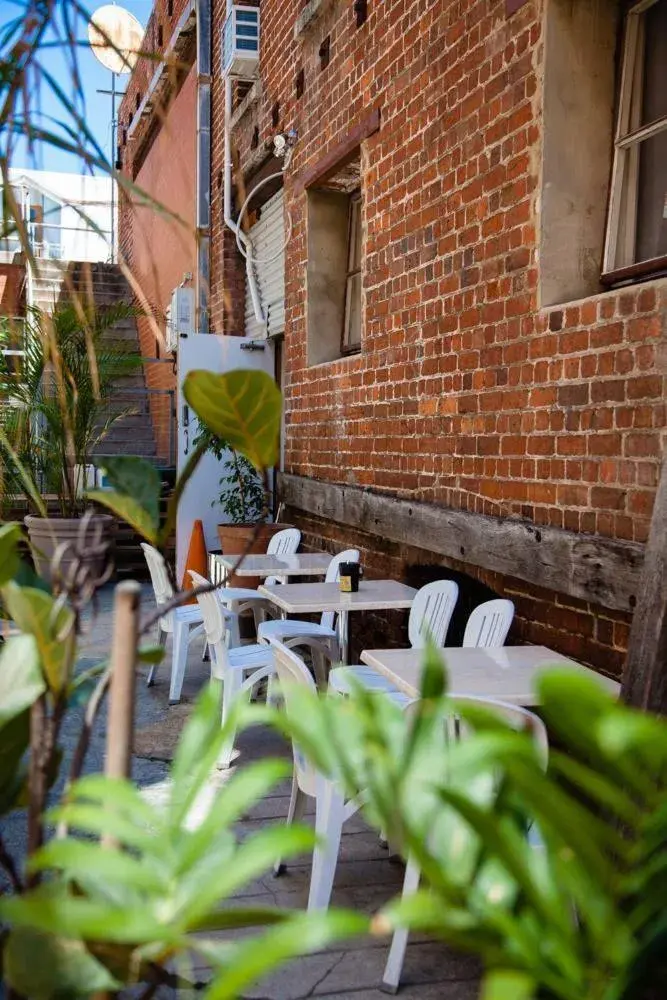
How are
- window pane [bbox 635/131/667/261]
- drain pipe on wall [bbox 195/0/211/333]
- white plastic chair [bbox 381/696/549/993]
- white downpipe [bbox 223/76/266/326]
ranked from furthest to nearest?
drain pipe on wall [bbox 195/0/211/333] < white downpipe [bbox 223/76/266/326] < window pane [bbox 635/131/667/261] < white plastic chair [bbox 381/696/549/993]

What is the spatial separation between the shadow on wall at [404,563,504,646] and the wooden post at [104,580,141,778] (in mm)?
3299

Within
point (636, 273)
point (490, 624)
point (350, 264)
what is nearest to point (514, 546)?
point (490, 624)

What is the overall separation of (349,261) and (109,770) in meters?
6.12

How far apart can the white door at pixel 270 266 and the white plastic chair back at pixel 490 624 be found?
459 centimetres

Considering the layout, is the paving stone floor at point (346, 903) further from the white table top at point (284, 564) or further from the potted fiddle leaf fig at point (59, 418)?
the potted fiddle leaf fig at point (59, 418)

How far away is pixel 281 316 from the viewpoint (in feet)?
25.6

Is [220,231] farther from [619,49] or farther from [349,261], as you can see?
[619,49]

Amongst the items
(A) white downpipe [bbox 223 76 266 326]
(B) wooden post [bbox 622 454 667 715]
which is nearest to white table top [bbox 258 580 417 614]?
(B) wooden post [bbox 622 454 667 715]

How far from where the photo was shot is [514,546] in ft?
11.7

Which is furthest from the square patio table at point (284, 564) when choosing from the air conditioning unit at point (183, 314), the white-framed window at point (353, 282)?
the air conditioning unit at point (183, 314)

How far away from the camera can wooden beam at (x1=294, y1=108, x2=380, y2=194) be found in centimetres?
530

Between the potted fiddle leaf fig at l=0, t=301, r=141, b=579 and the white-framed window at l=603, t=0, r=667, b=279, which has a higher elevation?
the white-framed window at l=603, t=0, r=667, b=279

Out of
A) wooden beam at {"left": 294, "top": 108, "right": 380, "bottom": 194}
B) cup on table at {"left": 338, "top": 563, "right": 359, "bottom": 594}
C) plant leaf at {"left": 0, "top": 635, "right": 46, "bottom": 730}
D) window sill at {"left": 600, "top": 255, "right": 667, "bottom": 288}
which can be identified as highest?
wooden beam at {"left": 294, "top": 108, "right": 380, "bottom": 194}

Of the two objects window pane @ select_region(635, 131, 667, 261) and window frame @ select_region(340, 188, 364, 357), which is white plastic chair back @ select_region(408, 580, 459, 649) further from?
window frame @ select_region(340, 188, 364, 357)
